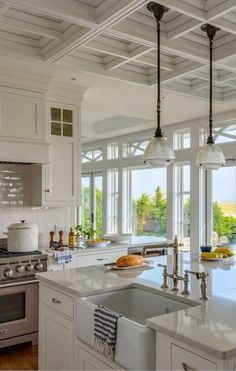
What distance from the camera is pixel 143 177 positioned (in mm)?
7242

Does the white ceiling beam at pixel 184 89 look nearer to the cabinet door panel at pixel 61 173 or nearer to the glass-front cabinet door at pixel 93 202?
the cabinet door panel at pixel 61 173

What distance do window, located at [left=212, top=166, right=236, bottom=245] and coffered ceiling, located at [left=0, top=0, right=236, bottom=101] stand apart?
1.82 m

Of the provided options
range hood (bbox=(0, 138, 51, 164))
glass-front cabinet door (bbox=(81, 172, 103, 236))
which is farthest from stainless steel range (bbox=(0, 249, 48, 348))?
glass-front cabinet door (bbox=(81, 172, 103, 236))

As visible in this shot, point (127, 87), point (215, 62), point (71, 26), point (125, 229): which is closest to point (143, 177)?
point (125, 229)

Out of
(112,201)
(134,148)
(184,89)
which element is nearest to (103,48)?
(184,89)

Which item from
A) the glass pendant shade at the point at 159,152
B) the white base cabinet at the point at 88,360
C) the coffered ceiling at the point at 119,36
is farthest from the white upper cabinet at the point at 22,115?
the white base cabinet at the point at 88,360

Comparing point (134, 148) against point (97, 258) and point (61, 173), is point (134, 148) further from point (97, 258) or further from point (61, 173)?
point (97, 258)

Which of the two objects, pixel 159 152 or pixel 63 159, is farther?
pixel 63 159

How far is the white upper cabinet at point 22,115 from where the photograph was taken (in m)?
3.72

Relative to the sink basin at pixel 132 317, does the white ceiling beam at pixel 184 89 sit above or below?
above

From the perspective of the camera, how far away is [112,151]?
25.9 ft

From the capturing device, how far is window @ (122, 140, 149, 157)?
7.08 metres

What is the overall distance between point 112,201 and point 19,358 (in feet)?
15.8

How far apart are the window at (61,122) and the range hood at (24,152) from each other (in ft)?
1.03
